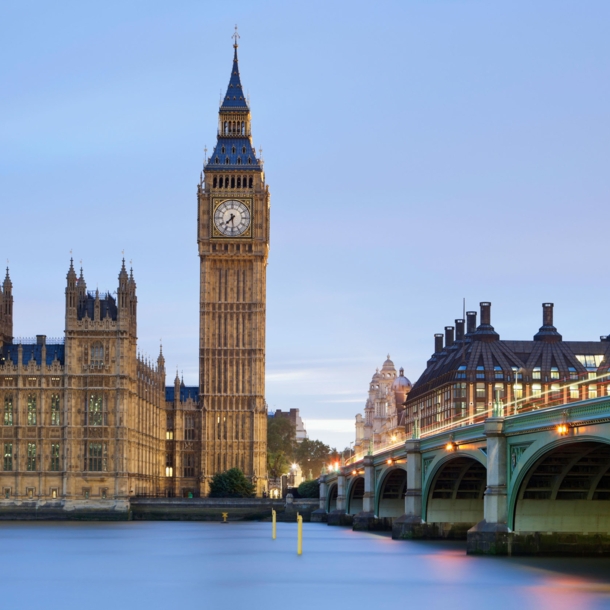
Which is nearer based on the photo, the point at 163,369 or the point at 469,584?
the point at 469,584

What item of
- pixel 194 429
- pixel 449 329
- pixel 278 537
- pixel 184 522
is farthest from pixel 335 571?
pixel 449 329

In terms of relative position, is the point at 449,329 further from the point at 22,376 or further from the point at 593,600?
the point at 593,600

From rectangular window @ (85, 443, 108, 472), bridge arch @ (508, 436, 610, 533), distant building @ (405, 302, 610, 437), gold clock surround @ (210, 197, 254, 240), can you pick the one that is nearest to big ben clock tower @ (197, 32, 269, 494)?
gold clock surround @ (210, 197, 254, 240)

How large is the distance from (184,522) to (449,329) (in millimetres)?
69178

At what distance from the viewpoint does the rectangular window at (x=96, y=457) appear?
138m

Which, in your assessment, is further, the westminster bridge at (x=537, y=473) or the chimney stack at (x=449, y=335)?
the chimney stack at (x=449, y=335)

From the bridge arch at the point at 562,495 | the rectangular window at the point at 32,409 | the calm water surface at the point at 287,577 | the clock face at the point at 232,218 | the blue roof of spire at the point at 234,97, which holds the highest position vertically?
the blue roof of spire at the point at 234,97

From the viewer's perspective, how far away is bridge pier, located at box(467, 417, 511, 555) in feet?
212

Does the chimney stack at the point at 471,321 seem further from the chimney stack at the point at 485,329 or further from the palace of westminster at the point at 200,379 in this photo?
the chimney stack at the point at 485,329

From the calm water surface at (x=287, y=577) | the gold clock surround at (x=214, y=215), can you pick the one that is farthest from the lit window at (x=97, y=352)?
the calm water surface at (x=287, y=577)

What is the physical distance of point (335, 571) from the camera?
6600 cm

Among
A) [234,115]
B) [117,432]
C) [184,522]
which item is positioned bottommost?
[184,522]

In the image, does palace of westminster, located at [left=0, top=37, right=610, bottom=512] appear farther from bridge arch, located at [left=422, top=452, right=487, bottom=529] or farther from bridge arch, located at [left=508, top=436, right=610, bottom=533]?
bridge arch, located at [left=508, top=436, right=610, bottom=533]

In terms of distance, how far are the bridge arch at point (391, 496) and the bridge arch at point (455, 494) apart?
16570 millimetres
